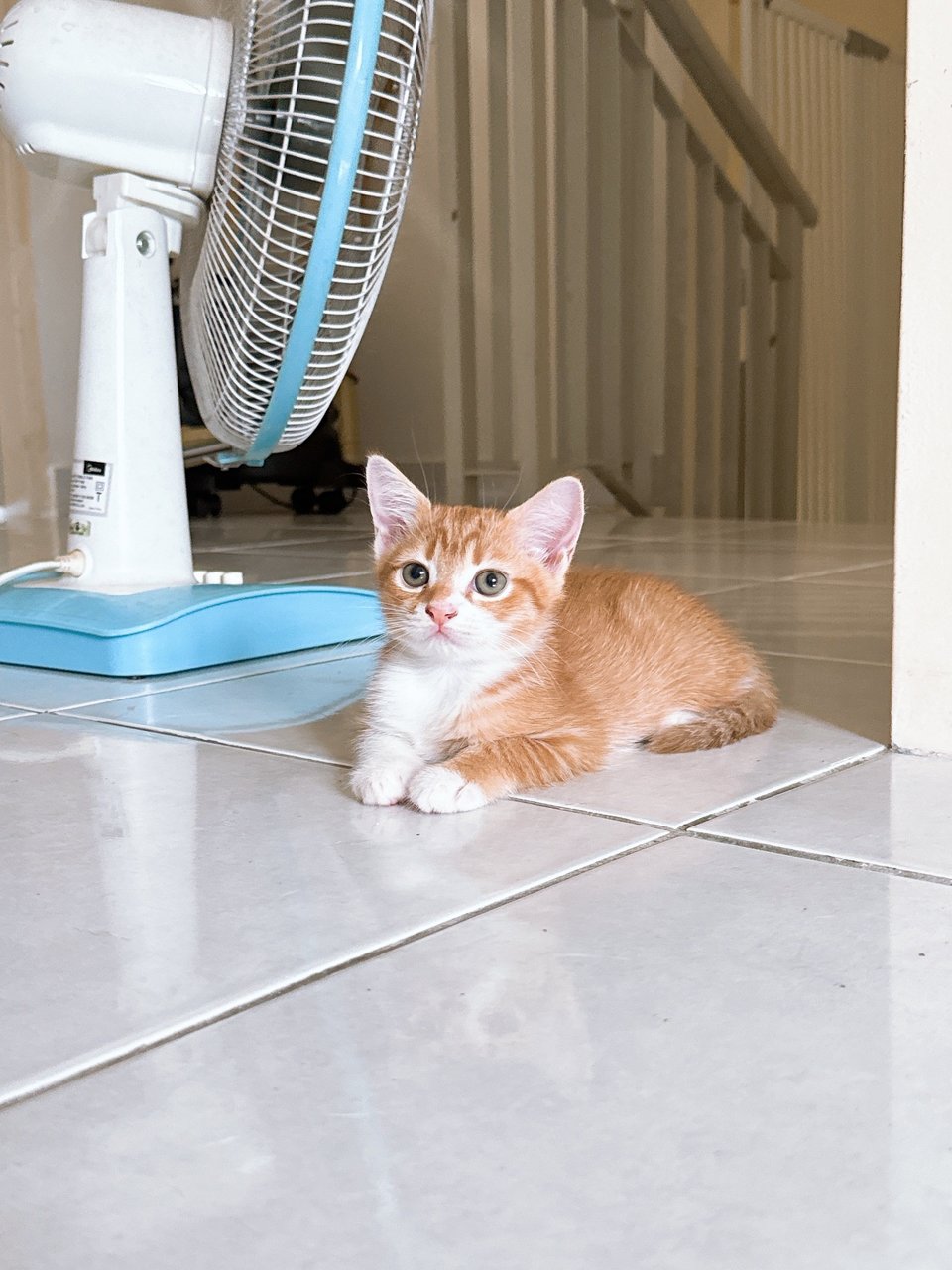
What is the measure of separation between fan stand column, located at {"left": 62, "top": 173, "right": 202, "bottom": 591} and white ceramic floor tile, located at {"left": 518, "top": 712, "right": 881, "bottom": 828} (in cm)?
85

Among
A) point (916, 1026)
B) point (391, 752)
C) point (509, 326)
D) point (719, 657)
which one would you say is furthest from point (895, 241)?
point (916, 1026)

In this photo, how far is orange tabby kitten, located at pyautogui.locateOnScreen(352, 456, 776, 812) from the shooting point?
123 centimetres

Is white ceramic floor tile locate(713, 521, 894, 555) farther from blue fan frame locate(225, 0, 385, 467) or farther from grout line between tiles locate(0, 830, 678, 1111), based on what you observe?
grout line between tiles locate(0, 830, 678, 1111)

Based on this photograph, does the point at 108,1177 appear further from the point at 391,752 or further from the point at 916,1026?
the point at 391,752

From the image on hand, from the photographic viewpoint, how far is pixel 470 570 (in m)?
1.30

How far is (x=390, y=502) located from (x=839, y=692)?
24.7 inches

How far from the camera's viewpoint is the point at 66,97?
165 cm

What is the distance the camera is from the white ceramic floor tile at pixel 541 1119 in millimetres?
525

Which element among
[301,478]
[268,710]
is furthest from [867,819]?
[301,478]

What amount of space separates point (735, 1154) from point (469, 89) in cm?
485

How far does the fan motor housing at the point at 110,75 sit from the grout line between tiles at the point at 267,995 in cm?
115

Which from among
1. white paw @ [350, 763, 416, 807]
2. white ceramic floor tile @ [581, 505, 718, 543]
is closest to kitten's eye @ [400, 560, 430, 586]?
white paw @ [350, 763, 416, 807]

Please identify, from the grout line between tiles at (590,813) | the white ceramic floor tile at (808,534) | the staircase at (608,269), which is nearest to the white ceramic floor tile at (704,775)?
the grout line between tiles at (590,813)

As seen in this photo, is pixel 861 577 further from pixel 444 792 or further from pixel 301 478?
pixel 301 478
